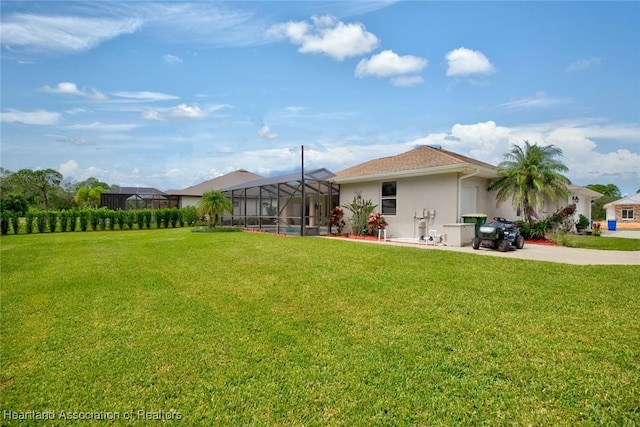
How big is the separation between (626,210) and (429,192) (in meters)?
33.3

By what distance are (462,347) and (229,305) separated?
11.3 ft

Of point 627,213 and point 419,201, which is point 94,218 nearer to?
point 419,201

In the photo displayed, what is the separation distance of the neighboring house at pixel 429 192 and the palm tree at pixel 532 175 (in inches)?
28.2

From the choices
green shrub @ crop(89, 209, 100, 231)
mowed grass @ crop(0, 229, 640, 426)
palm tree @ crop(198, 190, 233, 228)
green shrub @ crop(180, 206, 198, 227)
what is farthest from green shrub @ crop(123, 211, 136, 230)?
mowed grass @ crop(0, 229, 640, 426)

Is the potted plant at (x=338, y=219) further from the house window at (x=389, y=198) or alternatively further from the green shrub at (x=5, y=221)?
the green shrub at (x=5, y=221)

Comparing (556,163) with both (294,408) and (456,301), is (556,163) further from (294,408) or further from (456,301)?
(294,408)

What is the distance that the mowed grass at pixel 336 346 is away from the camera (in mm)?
2770

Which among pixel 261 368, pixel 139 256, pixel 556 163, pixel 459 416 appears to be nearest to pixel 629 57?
pixel 556 163

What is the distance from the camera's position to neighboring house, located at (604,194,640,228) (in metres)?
32.6

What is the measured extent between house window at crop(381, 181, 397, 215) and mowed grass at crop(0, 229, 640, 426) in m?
8.05

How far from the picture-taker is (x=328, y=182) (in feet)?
57.5

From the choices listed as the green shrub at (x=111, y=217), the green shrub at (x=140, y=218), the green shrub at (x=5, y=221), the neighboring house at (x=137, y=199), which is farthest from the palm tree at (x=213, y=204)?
the neighboring house at (x=137, y=199)

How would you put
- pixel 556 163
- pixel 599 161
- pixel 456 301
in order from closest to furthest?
pixel 456 301 → pixel 556 163 → pixel 599 161

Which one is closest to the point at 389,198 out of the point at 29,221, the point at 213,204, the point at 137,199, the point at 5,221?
the point at 213,204
